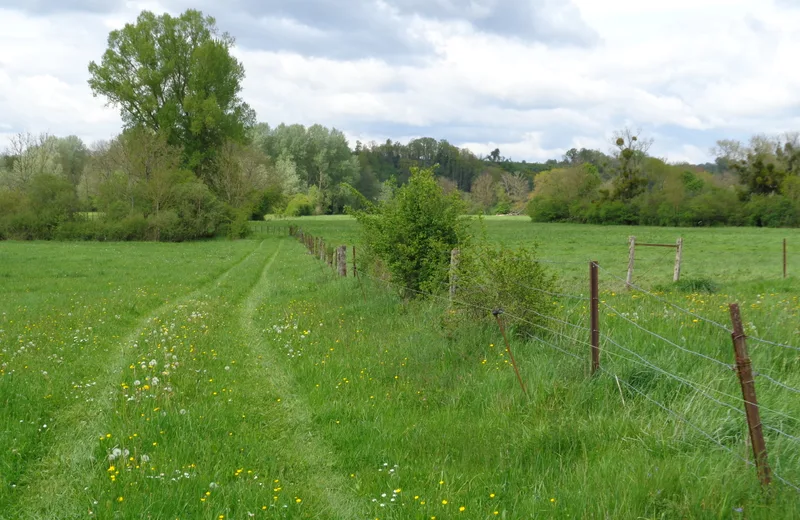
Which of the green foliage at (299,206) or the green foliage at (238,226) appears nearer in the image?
the green foliage at (238,226)

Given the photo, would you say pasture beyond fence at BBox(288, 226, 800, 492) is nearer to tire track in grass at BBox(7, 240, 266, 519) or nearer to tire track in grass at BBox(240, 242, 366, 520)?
tire track in grass at BBox(240, 242, 366, 520)

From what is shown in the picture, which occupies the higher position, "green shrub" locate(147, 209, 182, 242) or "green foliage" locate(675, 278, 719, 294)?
"green shrub" locate(147, 209, 182, 242)

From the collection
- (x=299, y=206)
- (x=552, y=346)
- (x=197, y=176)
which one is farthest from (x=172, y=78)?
(x=552, y=346)

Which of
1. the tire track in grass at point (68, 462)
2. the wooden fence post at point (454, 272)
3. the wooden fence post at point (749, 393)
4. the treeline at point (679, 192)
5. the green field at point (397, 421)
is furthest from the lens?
the treeline at point (679, 192)

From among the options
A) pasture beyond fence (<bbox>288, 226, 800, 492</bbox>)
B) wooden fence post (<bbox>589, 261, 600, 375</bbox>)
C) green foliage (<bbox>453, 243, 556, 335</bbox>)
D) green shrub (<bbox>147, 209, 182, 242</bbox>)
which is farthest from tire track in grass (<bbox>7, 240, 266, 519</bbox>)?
green shrub (<bbox>147, 209, 182, 242</bbox>)

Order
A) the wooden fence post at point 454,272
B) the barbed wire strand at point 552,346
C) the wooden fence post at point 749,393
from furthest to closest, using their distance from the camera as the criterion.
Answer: the wooden fence post at point 454,272 < the barbed wire strand at point 552,346 < the wooden fence post at point 749,393

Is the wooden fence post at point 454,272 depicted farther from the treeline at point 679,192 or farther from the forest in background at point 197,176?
the treeline at point 679,192

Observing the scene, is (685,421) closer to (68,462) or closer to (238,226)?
(68,462)

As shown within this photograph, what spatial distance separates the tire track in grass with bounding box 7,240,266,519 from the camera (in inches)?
201

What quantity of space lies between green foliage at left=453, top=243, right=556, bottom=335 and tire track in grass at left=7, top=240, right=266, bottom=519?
519 centimetres

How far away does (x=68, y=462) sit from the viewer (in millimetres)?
5887

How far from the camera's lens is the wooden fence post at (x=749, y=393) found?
4.38 m

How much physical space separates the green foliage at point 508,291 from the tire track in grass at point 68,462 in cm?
519

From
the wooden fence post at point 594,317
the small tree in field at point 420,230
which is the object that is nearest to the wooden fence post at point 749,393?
the wooden fence post at point 594,317
